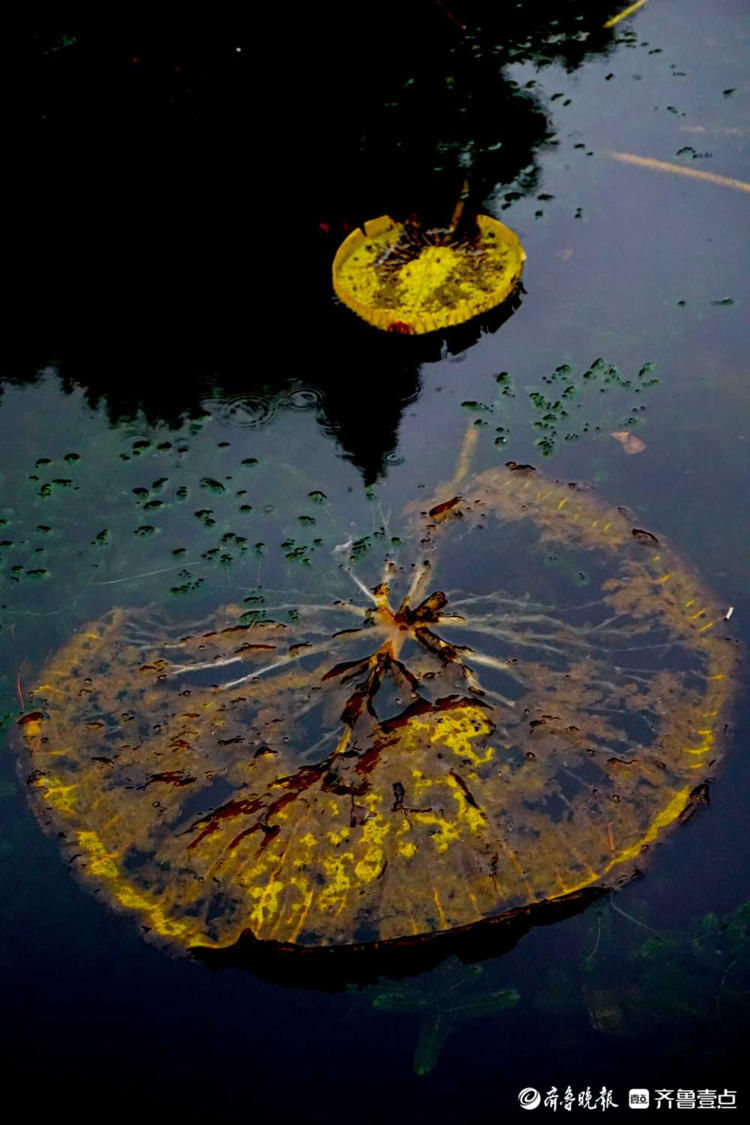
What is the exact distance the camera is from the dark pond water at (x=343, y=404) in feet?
8.91

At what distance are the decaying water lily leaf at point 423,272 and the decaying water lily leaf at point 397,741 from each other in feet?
3.88

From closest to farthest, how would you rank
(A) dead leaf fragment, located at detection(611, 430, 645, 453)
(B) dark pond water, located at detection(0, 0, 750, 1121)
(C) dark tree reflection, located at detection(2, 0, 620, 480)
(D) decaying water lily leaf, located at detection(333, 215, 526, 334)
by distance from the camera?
1. (B) dark pond water, located at detection(0, 0, 750, 1121)
2. (A) dead leaf fragment, located at detection(611, 430, 645, 453)
3. (D) decaying water lily leaf, located at detection(333, 215, 526, 334)
4. (C) dark tree reflection, located at detection(2, 0, 620, 480)

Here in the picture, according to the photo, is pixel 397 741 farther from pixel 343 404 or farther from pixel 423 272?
pixel 423 272

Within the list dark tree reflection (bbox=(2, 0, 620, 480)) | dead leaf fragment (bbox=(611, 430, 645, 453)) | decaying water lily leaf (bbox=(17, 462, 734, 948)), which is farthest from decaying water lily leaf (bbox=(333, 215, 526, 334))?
decaying water lily leaf (bbox=(17, 462, 734, 948))

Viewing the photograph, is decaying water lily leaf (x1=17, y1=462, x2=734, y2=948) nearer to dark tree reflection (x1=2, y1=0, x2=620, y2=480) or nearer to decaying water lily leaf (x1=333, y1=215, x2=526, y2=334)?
dark tree reflection (x1=2, y1=0, x2=620, y2=480)

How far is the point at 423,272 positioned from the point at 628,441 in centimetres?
125

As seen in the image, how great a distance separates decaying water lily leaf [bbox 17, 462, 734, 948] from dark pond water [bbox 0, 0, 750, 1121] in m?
0.12

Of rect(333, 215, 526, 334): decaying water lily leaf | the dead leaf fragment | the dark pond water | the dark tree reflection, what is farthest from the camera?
the dark tree reflection

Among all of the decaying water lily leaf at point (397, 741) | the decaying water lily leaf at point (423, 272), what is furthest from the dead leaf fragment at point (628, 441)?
the decaying water lily leaf at point (423, 272)

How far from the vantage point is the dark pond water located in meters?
2.71

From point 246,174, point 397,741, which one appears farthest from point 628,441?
point 246,174

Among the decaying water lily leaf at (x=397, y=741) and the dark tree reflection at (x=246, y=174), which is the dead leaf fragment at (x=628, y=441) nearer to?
the decaying water lily leaf at (x=397, y=741)

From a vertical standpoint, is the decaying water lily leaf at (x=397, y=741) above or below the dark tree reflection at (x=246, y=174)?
below

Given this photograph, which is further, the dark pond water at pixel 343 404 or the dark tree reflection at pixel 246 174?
the dark tree reflection at pixel 246 174
